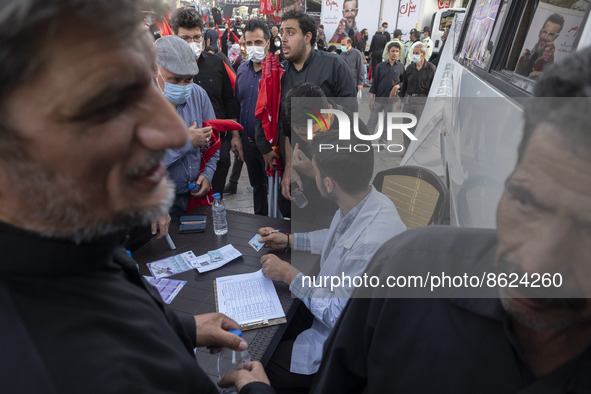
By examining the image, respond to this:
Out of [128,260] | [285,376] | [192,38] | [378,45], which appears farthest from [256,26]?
[378,45]

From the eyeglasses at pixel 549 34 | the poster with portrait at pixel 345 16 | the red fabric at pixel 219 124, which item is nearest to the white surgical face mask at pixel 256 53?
the red fabric at pixel 219 124

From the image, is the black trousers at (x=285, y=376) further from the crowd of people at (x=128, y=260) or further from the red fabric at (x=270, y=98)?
→ the red fabric at (x=270, y=98)

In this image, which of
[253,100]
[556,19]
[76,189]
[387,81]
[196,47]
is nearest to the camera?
[76,189]

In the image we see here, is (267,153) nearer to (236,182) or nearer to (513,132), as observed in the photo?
(236,182)

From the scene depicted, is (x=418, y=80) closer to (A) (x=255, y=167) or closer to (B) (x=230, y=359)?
(A) (x=255, y=167)

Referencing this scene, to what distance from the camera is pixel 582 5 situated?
1.30 meters

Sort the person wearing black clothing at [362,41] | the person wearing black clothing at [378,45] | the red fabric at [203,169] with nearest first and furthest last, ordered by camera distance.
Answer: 1. the red fabric at [203,169]
2. the person wearing black clothing at [378,45]
3. the person wearing black clothing at [362,41]

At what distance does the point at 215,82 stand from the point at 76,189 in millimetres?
3338

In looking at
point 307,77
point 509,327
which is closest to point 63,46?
point 509,327

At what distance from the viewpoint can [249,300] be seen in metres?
1.72

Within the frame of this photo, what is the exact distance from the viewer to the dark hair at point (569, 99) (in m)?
0.60

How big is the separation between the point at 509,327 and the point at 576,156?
0.40m

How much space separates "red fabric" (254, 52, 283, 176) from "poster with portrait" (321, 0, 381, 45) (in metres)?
10.4

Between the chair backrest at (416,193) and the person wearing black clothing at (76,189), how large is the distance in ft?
6.36
